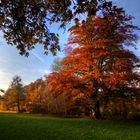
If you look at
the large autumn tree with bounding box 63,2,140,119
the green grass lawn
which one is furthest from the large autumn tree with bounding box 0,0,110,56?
the large autumn tree with bounding box 63,2,140,119

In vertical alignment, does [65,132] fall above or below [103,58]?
below

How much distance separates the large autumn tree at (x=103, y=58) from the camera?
24.9m

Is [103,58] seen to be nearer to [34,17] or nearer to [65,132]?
[65,132]

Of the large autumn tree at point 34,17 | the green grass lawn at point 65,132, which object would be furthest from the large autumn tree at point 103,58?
the large autumn tree at point 34,17

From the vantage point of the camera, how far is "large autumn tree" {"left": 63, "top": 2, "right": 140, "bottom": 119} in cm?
2486

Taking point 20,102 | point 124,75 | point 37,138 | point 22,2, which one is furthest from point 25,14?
point 20,102

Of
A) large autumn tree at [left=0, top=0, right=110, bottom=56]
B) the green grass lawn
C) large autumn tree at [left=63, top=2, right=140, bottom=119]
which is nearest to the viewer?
large autumn tree at [left=0, top=0, right=110, bottom=56]

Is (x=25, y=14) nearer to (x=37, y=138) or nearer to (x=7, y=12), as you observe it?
(x=7, y=12)

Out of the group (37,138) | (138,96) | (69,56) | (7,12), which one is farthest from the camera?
(69,56)

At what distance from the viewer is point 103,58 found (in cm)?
2755

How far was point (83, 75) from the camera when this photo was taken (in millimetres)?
26766

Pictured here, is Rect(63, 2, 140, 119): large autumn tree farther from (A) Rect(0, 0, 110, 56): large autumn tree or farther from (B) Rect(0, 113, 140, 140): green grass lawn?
(A) Rect(0, 0, 110, 56): large autumn tree

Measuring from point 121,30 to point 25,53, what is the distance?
19.6 metres

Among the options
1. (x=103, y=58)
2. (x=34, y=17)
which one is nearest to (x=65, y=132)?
(x=34, y=17)
